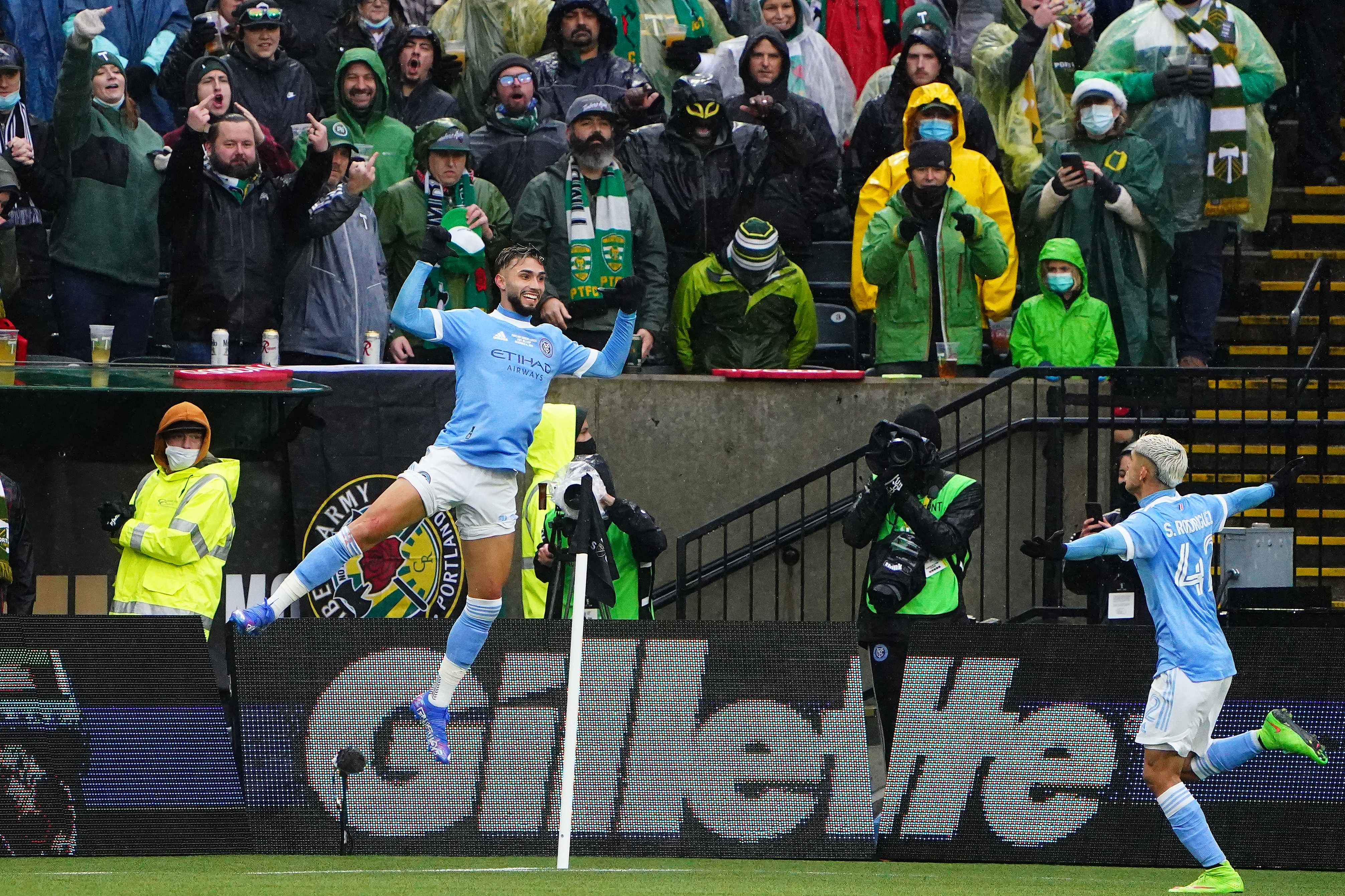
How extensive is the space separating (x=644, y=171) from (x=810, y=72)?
182cm

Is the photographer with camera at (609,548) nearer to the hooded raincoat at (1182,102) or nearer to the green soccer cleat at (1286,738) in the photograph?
the green soccer cleat at (1286,738)

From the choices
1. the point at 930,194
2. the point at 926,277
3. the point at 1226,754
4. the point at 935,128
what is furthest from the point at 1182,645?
the point at 935,128

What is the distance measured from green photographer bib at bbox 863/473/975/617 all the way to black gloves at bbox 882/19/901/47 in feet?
20.3

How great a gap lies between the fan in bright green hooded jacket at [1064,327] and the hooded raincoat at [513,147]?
3342 millimetres

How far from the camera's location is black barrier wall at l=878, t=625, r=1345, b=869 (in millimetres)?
9648

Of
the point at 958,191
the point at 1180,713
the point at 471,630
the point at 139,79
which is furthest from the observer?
the point at 139,79

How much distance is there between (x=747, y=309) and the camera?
13281mm

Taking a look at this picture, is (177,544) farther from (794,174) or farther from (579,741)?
(794,174)

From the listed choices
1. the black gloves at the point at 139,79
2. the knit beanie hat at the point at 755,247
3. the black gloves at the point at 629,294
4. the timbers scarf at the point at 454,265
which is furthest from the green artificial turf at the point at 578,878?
the black gloves at the point at 139,79

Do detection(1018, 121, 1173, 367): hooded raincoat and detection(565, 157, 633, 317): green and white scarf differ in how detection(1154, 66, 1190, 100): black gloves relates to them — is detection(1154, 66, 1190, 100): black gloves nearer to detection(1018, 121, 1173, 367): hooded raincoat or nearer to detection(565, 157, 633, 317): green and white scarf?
detection(1018, 121, 1173, 367): hooded raincoat

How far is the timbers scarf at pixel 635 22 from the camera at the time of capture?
15.1 m

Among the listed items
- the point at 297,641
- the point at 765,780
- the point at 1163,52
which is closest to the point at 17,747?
the point at 297,641

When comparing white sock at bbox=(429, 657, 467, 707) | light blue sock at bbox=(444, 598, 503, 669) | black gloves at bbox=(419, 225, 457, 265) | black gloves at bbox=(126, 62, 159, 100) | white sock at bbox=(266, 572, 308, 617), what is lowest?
white sock at bbox=(429, 657, 467, 707)

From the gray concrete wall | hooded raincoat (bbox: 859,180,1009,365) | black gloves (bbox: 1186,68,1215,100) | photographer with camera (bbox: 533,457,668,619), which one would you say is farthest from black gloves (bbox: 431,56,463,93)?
black gloves (bbox: 1186,68,1215,100)
